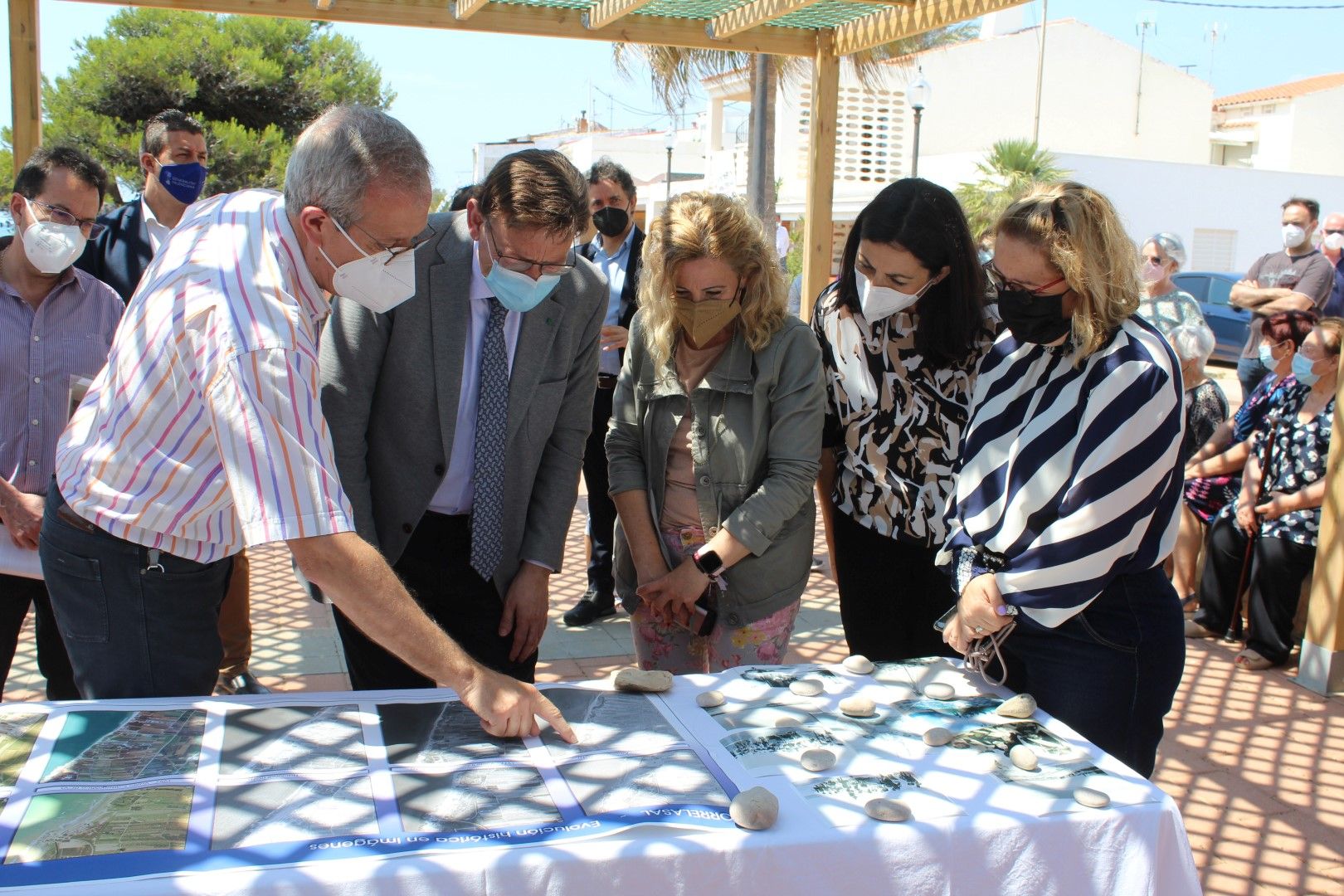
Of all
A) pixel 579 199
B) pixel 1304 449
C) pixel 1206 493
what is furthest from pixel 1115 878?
pixel 1206 493

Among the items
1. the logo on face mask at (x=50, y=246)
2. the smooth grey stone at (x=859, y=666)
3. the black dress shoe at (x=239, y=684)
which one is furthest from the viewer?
the black dress shoe at (x=239, y=684)

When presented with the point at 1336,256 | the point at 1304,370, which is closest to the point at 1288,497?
the point at 1304,370

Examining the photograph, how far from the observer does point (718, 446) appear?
2566 millimetres

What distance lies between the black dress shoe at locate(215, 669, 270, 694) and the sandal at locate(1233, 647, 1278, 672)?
12.5ft

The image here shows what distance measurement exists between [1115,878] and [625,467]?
4.74ft

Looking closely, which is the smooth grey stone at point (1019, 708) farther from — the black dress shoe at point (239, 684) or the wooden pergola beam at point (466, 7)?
the wooden pergola beam at point (466, 7)

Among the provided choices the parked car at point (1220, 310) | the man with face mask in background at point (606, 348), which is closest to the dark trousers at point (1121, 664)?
the man with face mask in background at point (606, 348)

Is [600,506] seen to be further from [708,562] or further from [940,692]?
[940,692]

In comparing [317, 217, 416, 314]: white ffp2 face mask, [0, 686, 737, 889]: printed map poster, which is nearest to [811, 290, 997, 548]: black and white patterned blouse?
[0, 686, 737, 889]: printed map poster

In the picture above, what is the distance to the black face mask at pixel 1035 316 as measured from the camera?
198cm

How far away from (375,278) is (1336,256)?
28.2ft

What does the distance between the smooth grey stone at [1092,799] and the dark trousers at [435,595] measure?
1293 mm

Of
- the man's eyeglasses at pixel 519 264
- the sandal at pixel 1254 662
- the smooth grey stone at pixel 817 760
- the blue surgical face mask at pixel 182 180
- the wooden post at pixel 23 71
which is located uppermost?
the wooden post at pixel 23 71

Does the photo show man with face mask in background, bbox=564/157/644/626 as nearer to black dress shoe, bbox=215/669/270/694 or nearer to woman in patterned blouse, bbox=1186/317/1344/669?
black dress shoe, bbox=215/669/270/694
